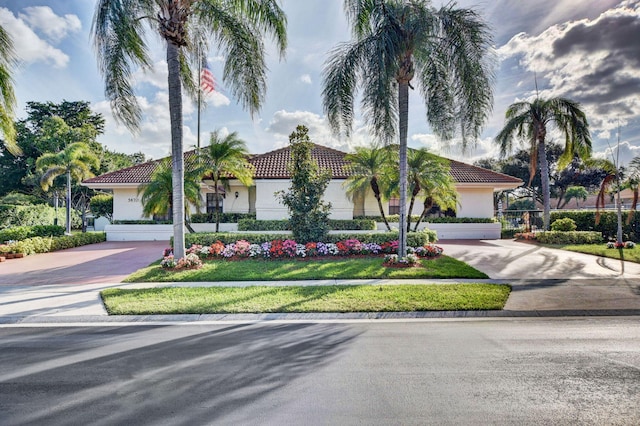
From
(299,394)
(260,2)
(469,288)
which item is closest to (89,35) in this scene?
(260,2)

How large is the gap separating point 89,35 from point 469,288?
13242 millimetres

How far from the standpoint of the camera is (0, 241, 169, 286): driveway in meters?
10.2

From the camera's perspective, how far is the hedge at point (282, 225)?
17.7 meters

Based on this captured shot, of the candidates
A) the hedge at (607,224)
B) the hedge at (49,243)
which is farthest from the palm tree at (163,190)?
the hedge at (607,224)

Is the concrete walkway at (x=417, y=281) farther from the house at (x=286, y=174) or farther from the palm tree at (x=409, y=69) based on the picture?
the house at (x=286, y=174)

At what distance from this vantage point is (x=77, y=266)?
12.5m

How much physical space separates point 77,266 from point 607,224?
87.1 ft

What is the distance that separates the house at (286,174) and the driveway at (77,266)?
5805 millimetres

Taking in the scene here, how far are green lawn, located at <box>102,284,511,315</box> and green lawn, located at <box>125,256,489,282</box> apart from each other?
1.15 m

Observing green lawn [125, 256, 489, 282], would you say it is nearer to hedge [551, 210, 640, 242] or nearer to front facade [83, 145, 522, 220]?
front facade [83, 145, 522, 220]

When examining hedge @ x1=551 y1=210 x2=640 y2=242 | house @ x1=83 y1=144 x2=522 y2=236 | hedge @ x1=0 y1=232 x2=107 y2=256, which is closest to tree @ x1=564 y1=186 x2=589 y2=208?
hedge @ x1=551 y1=210 x2=640 y2=242

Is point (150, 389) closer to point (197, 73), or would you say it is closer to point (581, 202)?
point (197, 73)

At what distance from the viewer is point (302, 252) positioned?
1283 centimetres

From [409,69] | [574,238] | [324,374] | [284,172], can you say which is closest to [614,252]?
[574,238]
